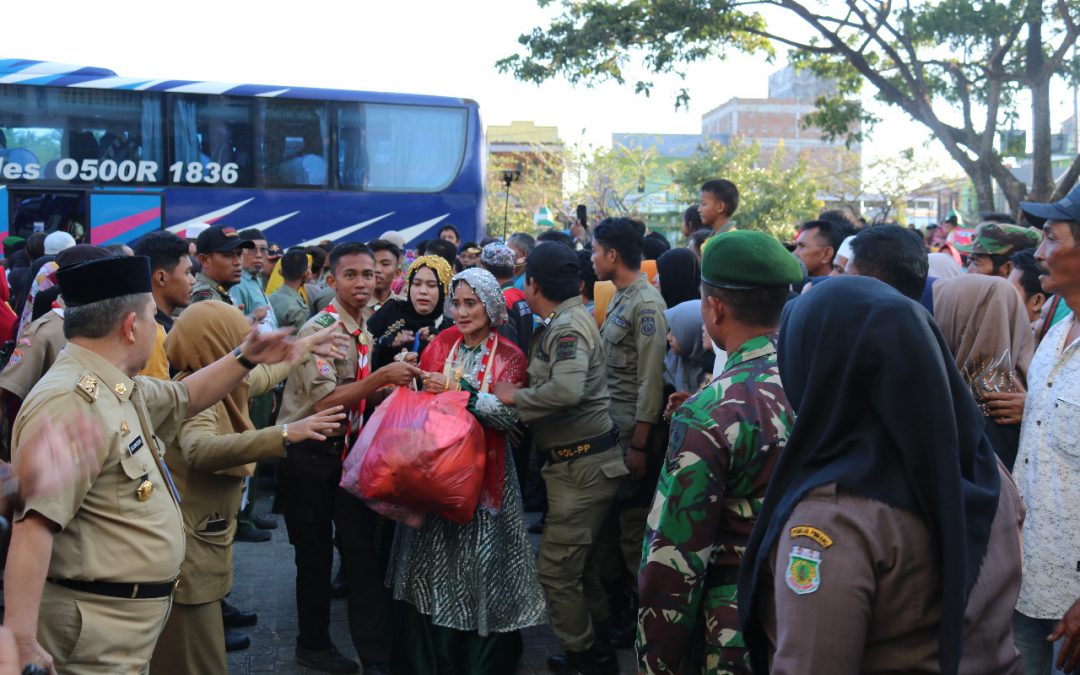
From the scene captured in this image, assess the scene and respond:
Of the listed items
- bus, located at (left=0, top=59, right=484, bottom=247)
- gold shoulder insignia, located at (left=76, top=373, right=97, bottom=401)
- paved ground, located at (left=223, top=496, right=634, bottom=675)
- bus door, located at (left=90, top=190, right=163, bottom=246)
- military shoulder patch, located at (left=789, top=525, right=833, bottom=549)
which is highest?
bus, located at (left=0, top=59, right=484, bottom=247)

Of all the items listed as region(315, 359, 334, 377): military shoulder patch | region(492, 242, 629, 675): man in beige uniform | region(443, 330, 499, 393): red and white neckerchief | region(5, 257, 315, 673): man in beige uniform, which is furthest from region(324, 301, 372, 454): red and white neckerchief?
region(5, 257, 315, 673): man in beige uniform

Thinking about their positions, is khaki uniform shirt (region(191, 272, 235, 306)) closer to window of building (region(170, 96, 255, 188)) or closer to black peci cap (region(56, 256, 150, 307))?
black peci cap (region(56, 256, 150, 307))

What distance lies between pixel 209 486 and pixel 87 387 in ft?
3.93

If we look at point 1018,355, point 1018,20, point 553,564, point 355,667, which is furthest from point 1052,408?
point 1018,20

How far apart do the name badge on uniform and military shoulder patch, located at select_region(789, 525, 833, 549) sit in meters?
1.99

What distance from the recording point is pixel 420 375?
176 inches

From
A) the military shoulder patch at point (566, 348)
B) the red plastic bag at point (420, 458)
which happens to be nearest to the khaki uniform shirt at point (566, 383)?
the military shoulder patch at point (566, 348)

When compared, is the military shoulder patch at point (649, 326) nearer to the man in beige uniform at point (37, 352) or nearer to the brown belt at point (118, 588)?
the man in beige uniform at point (37, 352)

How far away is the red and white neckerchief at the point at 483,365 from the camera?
15.2 ft

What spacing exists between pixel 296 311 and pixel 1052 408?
6176mm

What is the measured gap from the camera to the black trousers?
15.7ft

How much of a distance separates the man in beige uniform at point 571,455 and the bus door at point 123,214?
10299mm

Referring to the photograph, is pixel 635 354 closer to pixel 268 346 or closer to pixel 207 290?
pixel 268 346

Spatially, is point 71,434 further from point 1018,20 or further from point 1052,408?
point 1018,20
